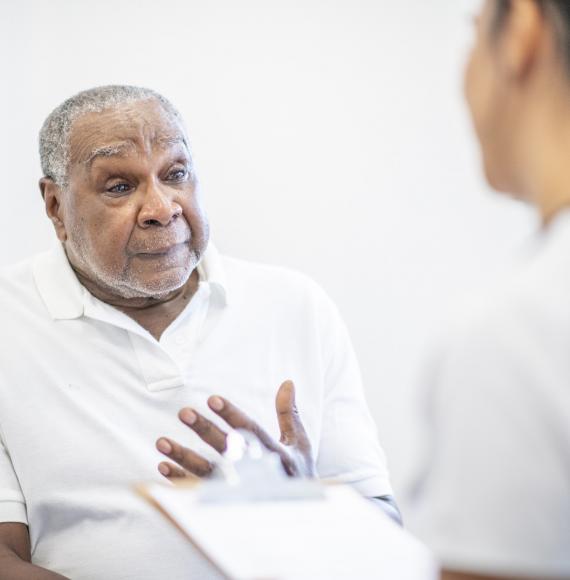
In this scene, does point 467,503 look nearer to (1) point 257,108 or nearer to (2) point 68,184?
(2) point 68,184

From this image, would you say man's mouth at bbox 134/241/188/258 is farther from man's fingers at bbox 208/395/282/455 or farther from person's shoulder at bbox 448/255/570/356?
person's shoulder at bbox 448/255/570/356

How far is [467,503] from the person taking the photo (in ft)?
1.99

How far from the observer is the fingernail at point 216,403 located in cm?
117

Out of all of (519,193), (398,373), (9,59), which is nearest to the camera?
(519,193)

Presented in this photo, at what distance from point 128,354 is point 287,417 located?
39 centimetres

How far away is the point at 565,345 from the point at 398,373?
1.68 metres

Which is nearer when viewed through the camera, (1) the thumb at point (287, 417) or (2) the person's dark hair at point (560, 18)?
(2) the person's dark hair at point (560, 18)

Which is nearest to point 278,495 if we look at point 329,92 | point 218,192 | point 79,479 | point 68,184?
point 79,479

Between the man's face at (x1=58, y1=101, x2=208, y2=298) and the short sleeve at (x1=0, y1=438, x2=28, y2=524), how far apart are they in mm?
374

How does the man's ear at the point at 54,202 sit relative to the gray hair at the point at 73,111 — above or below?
below

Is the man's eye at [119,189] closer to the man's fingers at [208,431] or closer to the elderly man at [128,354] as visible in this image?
the elderly man at [128,354]

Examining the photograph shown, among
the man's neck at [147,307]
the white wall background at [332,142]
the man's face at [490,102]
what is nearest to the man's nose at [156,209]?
the man's neck at [147,307]

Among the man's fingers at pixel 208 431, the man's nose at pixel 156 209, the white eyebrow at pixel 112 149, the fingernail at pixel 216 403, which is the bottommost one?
the man's fingers at pixel 208 431

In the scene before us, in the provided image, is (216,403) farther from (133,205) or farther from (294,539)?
(133,205)
